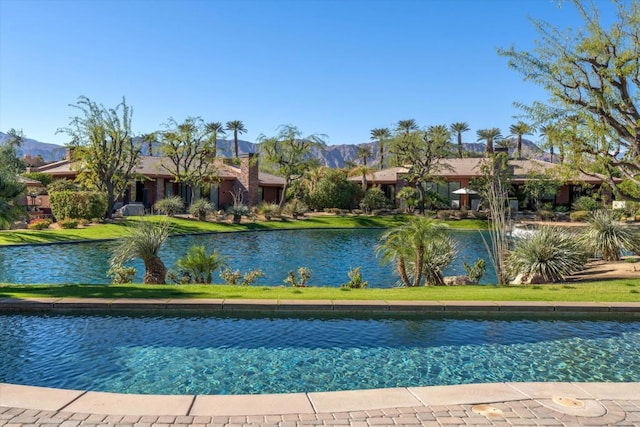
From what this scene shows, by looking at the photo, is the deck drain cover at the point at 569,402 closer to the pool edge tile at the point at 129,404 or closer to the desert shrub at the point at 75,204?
the pool edge tile at the point at 129,404

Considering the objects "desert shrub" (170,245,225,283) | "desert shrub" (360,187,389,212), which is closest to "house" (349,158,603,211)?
"desert shrub" (360,187,389,212)

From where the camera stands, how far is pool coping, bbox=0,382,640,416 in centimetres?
471

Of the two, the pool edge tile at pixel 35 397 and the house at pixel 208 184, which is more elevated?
the house at pixel 208 184

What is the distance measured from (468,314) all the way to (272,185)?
121ft

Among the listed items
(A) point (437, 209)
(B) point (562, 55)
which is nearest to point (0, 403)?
(B) point (562, 55)

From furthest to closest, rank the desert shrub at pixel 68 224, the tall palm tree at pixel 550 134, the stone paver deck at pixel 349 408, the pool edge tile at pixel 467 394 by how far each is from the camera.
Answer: the desert shrub at pixel 68 224, the tall palm tree at pixel 550 134, the pool edge tile at pixel 467 394, the stone paver deck at pixel 349 408

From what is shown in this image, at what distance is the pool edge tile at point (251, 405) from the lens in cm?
466

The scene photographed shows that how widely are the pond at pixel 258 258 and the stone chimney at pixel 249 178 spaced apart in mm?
14956

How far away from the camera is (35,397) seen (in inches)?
196

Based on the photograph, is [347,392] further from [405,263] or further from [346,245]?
[346,245]

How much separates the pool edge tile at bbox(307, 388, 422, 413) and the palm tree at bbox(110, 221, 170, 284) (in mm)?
8217

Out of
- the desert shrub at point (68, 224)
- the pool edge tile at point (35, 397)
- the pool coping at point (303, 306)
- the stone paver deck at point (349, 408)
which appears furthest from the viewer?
the desert shrub at point (68, 224)

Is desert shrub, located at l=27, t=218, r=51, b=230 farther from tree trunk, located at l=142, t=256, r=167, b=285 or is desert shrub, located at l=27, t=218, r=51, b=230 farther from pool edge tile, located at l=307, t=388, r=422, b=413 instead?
pool edge tile, located at l=307, t=388, r=422, b=413

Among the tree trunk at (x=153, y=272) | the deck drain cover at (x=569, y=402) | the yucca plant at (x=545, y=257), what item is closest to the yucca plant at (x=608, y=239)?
the yucca plant at (x=545, y=257)
